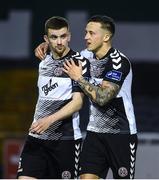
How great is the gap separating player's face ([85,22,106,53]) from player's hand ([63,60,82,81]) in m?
0.20

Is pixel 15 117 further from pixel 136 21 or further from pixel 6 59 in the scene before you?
pixel 136 21

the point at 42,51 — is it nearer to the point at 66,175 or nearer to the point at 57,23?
the point at 57,23

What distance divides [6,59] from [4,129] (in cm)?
93

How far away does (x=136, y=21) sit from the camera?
12.1 meters

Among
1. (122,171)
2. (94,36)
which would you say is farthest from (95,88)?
(122,171)

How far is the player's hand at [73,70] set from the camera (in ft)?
23.6

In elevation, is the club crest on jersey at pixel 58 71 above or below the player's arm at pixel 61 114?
above

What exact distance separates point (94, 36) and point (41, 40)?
4621 millimetres

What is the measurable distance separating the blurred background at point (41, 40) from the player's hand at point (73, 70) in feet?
15.2

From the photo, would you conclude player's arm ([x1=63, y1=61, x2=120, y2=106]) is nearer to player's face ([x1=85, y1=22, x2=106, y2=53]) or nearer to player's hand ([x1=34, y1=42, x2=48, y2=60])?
player's face ([x1=85, y1=22, x2=106, y2=53])

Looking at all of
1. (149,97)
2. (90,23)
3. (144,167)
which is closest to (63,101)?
(90,23)

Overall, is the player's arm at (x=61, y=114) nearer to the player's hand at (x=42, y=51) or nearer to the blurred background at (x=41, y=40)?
the player's hand at (x=42, y=51)

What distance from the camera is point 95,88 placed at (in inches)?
281

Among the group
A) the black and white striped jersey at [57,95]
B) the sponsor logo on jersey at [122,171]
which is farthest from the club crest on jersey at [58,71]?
the sponsor logo on jersey at [122,171]
